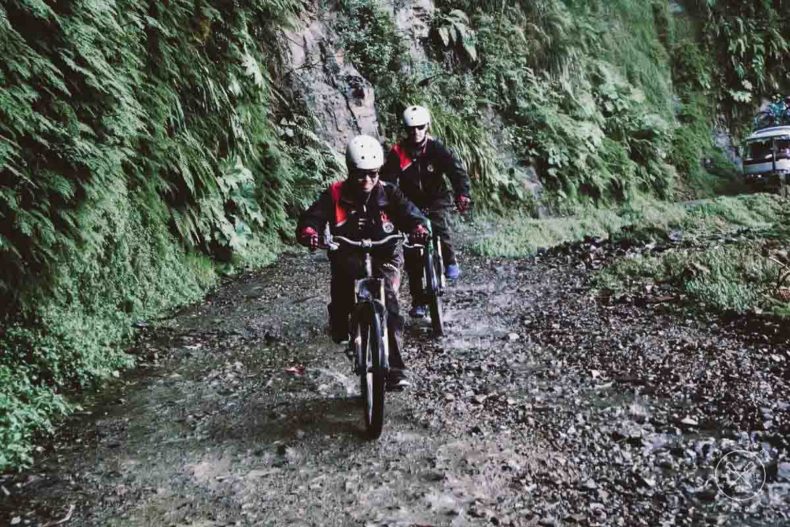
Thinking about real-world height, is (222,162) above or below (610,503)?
above

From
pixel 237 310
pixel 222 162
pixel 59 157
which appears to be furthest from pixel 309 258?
pixel 59 157

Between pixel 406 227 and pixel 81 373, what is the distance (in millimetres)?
2891

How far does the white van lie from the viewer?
19.3 m

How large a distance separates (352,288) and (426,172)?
2.47 metres

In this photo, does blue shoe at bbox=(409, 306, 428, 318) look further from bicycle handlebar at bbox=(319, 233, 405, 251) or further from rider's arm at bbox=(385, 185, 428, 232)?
bicycle handlebar at bbox=(319, 233, 405, 251)

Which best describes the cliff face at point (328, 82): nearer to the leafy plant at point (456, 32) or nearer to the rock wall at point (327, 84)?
the rock wall at point (327, 84)

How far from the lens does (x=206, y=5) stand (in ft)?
31.1

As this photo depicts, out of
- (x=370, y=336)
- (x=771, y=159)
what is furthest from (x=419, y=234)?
(x=771, y=159)

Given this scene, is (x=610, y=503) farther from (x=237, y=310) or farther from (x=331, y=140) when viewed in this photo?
(x=331, y=140)

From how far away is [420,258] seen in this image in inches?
280

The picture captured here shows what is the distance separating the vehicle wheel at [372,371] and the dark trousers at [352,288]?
31cm

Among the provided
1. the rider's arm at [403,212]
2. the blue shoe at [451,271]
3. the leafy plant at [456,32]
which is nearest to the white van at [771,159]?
the leafy plant at [456,32]

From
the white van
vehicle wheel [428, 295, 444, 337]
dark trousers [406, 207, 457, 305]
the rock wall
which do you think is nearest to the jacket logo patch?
dark trousers [406, 207, 457, 305]

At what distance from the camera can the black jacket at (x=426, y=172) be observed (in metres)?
7.18
